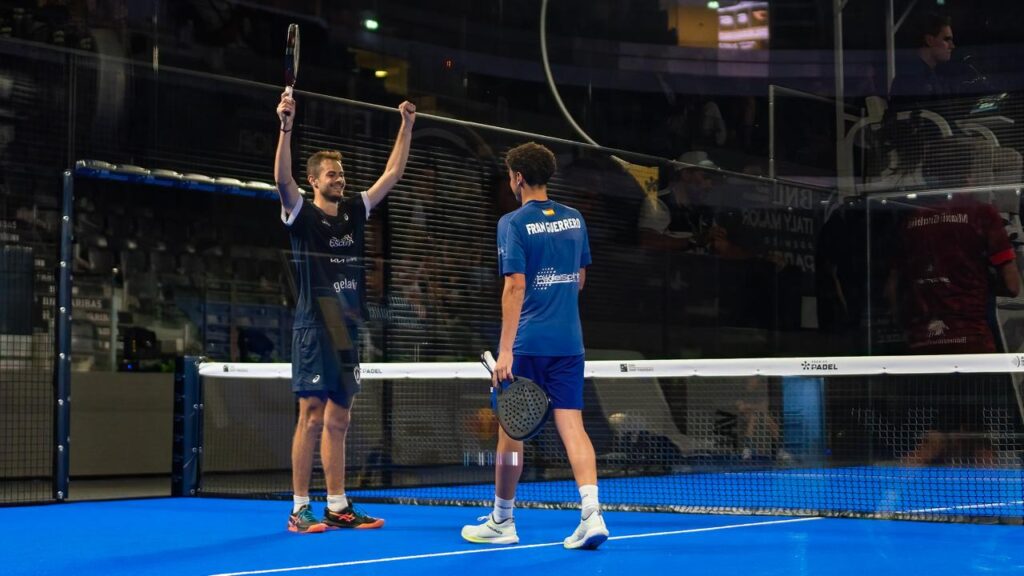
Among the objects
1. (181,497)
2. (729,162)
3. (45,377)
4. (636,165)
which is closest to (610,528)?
(181,497)

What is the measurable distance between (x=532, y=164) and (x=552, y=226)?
0.94 ft

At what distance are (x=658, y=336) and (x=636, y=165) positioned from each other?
5.05ft

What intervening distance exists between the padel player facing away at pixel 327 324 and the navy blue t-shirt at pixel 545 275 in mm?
1152

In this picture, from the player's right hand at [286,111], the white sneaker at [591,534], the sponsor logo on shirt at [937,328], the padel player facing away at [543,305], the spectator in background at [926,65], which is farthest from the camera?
the spectator in background at [926,65]

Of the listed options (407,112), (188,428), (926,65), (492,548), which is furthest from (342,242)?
(926,65)

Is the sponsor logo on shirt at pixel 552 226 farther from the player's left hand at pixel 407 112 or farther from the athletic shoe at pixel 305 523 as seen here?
the athletic shoe at pixel 305 523

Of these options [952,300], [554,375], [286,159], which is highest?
[286,159]

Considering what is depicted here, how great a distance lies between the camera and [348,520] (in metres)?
6.43

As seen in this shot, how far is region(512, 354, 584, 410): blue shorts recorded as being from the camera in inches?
219

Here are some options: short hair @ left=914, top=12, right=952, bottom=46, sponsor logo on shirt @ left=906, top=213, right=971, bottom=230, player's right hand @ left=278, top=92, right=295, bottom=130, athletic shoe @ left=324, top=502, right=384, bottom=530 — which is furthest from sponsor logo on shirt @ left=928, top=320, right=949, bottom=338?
player's right hand @ left=278, top=92, right=295, bottom=130

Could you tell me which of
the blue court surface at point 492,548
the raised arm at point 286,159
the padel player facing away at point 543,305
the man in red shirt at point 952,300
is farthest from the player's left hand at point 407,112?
the man in red shirt at point 952,300

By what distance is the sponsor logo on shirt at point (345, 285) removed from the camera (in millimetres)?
6504

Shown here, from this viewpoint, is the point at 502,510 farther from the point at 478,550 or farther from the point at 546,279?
the point at 546,279

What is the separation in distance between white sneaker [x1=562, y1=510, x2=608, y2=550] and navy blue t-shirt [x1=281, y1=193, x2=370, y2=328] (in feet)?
5.87
